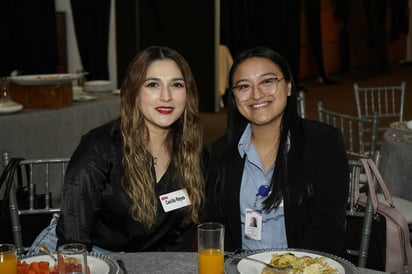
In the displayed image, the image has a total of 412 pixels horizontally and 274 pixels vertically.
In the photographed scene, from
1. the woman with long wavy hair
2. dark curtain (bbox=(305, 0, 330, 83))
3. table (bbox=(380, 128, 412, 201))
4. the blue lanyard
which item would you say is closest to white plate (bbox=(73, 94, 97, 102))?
table (bbox=(380, 128, 412, 201))

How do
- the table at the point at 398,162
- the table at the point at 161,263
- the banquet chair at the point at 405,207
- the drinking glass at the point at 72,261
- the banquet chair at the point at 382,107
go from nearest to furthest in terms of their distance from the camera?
the drinking glass at the point at 72,261
the table at the point at 161,263
the banquet chair at the point at 405,207
the table at the point at 398,162
the banquet chair at the point at 382,107

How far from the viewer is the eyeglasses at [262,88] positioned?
208cm

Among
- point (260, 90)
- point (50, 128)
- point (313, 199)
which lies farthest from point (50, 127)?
point (313, 199)

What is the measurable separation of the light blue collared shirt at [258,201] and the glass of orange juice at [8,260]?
851 millimetres

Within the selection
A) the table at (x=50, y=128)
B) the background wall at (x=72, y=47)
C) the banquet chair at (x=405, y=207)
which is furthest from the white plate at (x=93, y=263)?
the background wall at (x=72, y=47)

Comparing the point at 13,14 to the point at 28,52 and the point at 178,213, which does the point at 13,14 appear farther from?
the point at 178,213

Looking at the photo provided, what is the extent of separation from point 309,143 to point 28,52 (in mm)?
4797

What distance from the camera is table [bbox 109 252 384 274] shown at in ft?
5.14

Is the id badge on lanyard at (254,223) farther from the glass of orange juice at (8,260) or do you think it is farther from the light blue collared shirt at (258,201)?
the glass of orange juice at (8,260)

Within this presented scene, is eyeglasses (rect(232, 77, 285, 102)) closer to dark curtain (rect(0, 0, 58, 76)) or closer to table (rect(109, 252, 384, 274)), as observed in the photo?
table (rect(109, 252, 384, 274))

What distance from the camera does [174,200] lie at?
201cm

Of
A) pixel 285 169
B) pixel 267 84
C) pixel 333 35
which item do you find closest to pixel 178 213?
pixel 285 169

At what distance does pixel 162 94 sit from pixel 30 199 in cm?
60

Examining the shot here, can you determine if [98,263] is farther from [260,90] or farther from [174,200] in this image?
[260,90]
